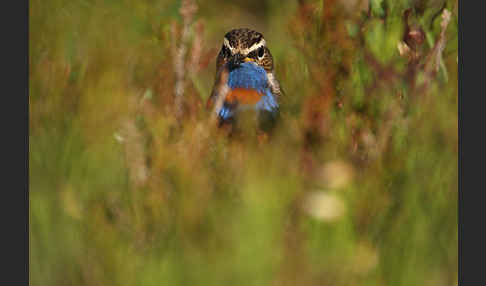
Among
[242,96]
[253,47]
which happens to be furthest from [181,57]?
[253,47]

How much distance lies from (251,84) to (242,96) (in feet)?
0.33

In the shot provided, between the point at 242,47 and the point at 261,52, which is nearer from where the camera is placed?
the point at 242,47

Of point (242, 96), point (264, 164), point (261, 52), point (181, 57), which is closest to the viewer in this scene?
point (264, 164)

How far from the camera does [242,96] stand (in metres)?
3.98

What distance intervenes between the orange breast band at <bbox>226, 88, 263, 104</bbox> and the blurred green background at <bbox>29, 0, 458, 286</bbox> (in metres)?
0.64

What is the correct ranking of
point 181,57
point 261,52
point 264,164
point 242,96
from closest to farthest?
point 264,164 < point 181,57 < point 242,96 < point 261,52

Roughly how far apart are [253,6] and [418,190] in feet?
13.3

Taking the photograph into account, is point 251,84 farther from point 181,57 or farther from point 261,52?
point 181,57

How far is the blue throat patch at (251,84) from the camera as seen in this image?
3.97 metres

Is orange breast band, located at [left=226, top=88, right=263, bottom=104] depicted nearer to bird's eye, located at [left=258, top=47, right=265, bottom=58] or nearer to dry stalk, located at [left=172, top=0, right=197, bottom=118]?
bird's eye, located at [left=258, top=47, right=265, bottom=58]

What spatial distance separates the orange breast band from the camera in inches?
157

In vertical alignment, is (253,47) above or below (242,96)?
above

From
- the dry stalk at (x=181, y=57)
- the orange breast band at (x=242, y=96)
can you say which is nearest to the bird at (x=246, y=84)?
the orange breast band at (x=242, y=96)

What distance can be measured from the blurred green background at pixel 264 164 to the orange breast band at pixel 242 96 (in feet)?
2.10
